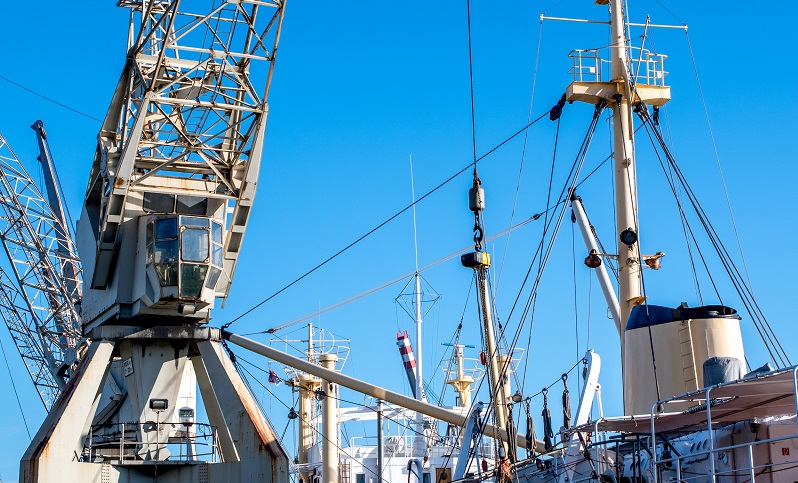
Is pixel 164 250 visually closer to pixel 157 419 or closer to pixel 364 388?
pixel 157 419

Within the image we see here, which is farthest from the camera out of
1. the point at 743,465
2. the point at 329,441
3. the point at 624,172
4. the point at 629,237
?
the point at 329,441

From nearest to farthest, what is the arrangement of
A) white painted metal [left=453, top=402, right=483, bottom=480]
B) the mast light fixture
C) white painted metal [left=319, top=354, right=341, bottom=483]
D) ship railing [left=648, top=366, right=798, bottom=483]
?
ship railing [left=648, top=366, right=798, bottom=483], white painted metal [left=453, top=402, right=483, bottom=480], the mast light fixture, white painted metal [left=319, top=354, right=341, bottom=483]

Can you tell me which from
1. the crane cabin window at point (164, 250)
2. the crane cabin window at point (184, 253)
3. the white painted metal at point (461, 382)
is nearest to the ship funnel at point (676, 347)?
the crane cabin window at point (184, 253)

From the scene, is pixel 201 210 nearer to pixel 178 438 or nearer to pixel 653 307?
pixel 178 438

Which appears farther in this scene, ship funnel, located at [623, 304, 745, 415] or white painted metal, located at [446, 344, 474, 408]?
white painted metal, located at [446, 344, 474, 408]

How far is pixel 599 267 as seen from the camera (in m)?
26.3

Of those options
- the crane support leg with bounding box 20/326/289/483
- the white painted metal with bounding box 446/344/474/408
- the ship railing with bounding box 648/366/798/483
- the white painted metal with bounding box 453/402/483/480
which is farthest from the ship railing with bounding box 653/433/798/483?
the white painted metal with bounding box 446/344/474/408

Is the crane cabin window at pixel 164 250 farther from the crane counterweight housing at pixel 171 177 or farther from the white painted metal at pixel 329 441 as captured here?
the white painted metal at pixel 329 441

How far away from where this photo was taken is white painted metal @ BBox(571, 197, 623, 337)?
26.1 meters

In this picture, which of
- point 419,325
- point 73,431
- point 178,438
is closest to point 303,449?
point 419,325

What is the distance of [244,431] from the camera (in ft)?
79.7

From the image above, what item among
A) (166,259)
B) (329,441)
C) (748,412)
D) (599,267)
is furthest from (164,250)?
(329,441)

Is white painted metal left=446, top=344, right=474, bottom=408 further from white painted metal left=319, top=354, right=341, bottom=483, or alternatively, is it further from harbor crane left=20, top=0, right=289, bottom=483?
harbor crane left=20, top=0, right=289, bottom=483

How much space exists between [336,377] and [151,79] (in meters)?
7.98
